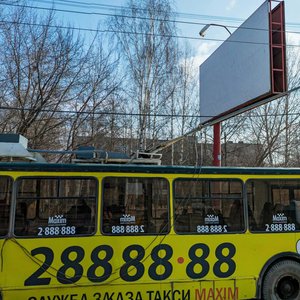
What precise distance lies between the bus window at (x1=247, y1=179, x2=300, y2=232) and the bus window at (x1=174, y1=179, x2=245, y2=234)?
28 cm

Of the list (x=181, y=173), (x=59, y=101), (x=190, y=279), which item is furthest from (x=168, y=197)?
(x=59, y=101)

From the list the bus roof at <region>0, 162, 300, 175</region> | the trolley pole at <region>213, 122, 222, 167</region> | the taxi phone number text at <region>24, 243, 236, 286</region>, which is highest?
the trolley pole at <region>213, 122, 222, 167</region>

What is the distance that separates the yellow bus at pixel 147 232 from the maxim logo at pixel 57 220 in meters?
0.02

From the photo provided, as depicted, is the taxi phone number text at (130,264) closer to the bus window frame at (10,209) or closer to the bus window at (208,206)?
the bus window at (208,206)

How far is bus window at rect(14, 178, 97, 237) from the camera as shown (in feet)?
20.5

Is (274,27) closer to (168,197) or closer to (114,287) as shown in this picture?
(168,197)

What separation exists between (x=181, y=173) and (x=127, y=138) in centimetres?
1695

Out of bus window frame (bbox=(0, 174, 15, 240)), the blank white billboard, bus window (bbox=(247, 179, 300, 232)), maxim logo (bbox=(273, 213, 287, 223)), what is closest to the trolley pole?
the blank white billboard

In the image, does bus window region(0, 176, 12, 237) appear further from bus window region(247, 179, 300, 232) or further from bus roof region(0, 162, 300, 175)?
bus window region(247, 179, 300, 232)

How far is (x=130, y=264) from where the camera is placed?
21.4 ft

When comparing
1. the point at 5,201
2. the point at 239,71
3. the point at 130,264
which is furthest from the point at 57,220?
the point at 239,71

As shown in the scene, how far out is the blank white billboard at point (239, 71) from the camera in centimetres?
1403

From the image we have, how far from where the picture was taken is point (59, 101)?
18.6 meters

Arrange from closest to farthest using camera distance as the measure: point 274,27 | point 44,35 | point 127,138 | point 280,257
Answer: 1. point 280,257
2. point 274,27
3. point 44,35
4. point 127,138
